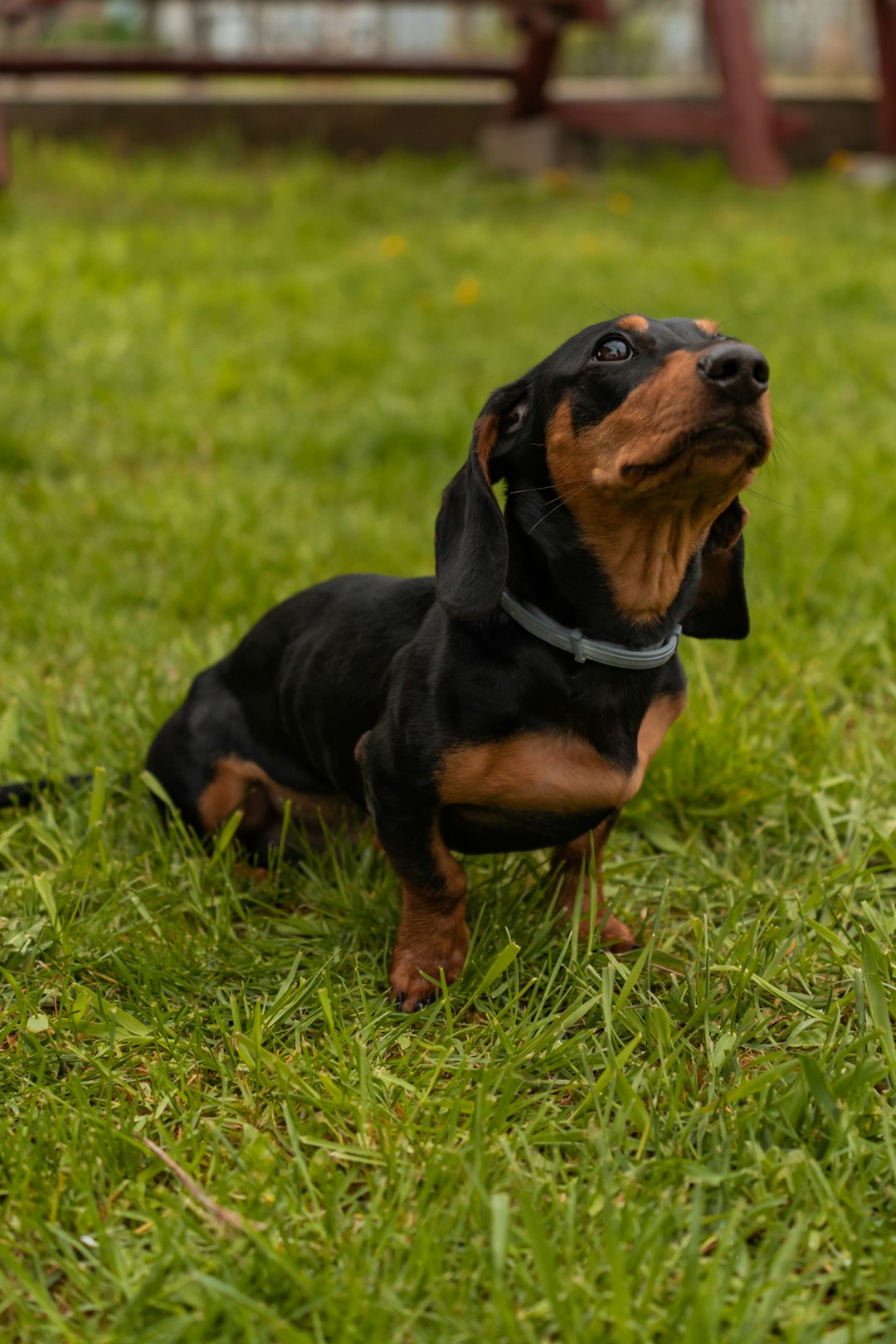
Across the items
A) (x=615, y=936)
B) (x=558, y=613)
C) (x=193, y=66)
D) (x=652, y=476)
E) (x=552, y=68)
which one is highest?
(x=193, y=66)

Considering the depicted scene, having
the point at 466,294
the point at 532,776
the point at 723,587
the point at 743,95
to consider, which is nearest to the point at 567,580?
the point at 532,776

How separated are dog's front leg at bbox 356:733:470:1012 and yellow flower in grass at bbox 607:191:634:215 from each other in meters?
6.81

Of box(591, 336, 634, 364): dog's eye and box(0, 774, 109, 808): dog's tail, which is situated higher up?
box(591, 336, 634, 364): dog's eye

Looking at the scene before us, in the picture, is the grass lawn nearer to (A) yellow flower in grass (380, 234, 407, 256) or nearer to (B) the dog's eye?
(B) the dog's eye

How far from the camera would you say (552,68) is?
30.8ft

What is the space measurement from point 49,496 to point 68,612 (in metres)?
0.94

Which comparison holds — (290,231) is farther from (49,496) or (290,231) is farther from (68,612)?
(68,612)

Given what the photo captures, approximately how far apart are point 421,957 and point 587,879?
0.39 meters

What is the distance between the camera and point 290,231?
752cm

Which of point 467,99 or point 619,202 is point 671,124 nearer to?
point 619,202

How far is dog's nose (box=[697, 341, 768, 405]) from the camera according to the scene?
77.3 inches

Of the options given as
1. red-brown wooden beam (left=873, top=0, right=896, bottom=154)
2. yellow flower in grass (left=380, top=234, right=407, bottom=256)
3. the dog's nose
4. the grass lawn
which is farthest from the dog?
red-brown wooden beam (left=873, top=0, right=896, bottom=154)

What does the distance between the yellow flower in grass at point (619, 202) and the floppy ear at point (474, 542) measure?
261 inches

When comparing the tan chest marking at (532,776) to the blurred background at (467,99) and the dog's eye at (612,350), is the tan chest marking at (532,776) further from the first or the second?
the blurred background at (467,99)
